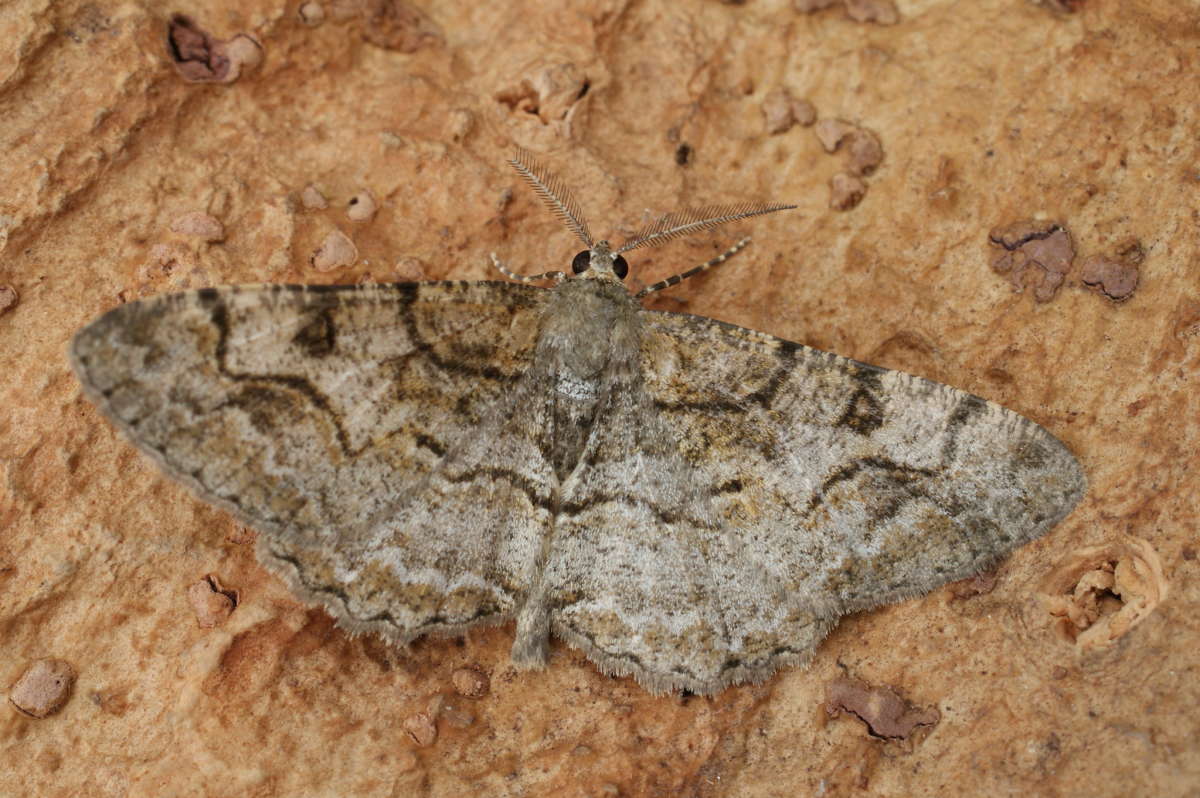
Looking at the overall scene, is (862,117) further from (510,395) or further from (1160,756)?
(1160,756)

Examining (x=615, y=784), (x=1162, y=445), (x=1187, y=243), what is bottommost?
(x=615, y=784)

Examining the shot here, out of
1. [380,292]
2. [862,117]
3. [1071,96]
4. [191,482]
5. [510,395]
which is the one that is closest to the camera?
[191,482]

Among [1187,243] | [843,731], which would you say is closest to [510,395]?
[843,731]

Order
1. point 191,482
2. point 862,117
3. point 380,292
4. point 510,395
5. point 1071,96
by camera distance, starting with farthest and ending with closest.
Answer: point 862,117 < point 1071,96 < point 510,395 < point 380,292 < point 191,482

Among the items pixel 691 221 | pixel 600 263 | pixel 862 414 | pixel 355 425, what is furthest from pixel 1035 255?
pixel 355 425

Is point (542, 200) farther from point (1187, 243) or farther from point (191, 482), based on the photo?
point (1187, 243)

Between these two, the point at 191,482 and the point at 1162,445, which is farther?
the point at 1162,445

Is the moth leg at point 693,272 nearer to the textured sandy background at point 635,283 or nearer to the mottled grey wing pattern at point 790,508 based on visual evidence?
the textured sandy background at point 635,283

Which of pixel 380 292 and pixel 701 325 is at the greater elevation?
pixel 380 292

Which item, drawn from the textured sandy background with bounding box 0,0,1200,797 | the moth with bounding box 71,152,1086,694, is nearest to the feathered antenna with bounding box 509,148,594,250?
the textured sandy background with bounding box 0,0,1200,797
